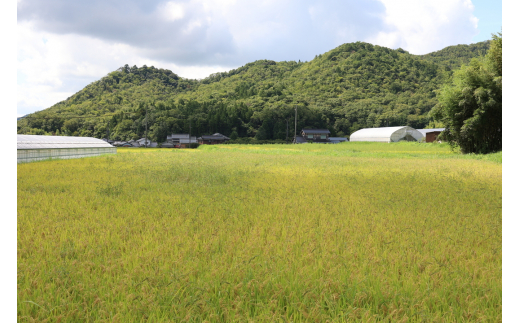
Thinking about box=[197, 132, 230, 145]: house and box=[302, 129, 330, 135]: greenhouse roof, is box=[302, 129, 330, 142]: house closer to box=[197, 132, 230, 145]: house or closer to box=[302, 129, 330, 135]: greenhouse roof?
box=[302, 129, 330, 135]: greenhouse roof

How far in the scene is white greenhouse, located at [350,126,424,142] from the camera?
6444cm

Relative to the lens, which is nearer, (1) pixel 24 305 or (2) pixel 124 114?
(1) pixel 24 305

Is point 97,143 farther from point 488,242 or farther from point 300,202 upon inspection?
point 488,242

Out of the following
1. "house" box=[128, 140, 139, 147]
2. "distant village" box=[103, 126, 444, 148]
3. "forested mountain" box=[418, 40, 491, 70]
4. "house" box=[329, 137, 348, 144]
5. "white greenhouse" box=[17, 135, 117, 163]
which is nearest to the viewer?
"white greenhouse" box=[17, 135, 117, 163]

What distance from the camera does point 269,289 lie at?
3232mm

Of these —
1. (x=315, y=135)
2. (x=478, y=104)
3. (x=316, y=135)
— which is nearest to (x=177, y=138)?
(x=315, y=135)

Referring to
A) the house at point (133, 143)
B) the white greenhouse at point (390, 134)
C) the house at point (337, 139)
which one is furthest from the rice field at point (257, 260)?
the house at point (133, 143)

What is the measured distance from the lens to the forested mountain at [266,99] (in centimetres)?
7512

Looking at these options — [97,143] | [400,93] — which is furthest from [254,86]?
[97,143]

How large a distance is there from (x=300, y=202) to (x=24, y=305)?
224 inches

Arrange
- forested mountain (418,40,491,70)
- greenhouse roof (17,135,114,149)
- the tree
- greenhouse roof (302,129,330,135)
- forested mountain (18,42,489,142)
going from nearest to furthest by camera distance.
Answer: greenhouse roof (17,135,114,149) < the tree < greenhouse roof (302,129,330,135) < forested mountain (18,42,489,142) < forested mountain (418,40,491,70)

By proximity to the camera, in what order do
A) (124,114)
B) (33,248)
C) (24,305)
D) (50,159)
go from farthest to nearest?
(124,114) < (50,159) < (33,248) < (24,305)

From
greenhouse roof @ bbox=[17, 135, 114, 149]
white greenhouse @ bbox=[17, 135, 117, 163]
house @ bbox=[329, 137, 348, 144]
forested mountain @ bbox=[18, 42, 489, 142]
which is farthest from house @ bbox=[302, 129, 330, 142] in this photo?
greenhouse roof @ bbox=[17, 135, 114, 149]

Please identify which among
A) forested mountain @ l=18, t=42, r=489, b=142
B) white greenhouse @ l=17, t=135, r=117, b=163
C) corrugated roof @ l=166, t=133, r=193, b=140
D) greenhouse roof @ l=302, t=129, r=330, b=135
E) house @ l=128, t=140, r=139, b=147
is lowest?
white greenhouse @ l=17, t=135, r=117, b=163
